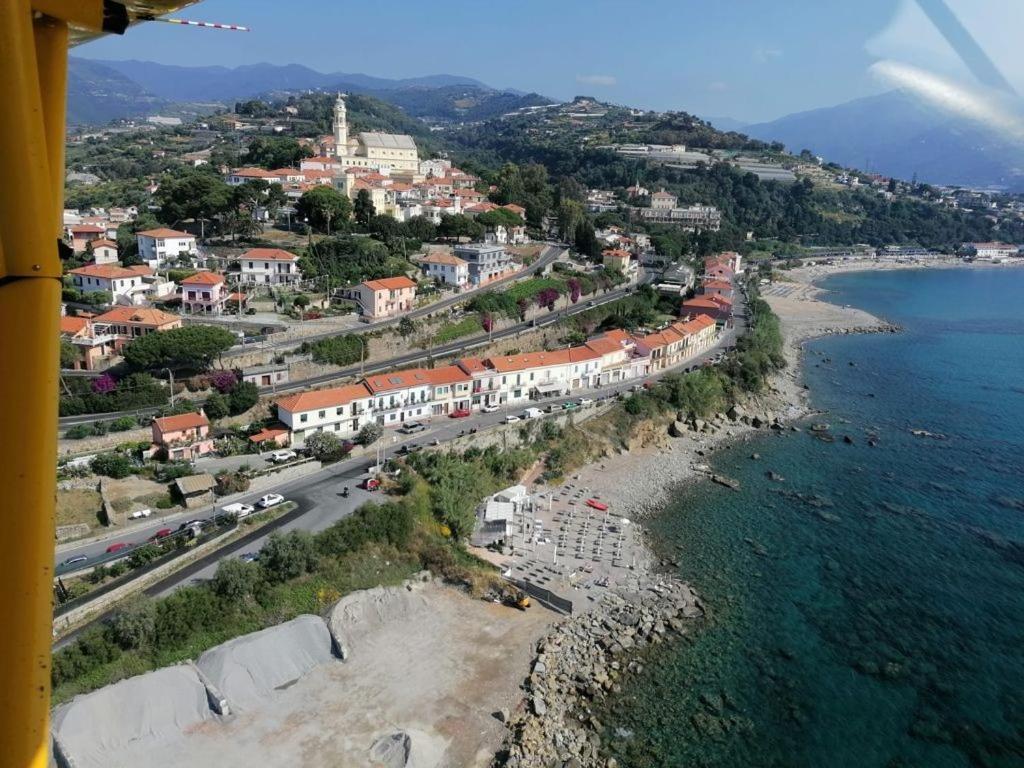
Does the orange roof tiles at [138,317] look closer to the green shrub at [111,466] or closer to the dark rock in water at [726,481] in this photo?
the green shrub at [111,466]

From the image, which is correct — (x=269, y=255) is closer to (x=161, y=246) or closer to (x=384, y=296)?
(x=161, y=246)

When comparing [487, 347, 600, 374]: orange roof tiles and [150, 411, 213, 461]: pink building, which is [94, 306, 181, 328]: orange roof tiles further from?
[487, 347, 600, 374]: orange roof tiles

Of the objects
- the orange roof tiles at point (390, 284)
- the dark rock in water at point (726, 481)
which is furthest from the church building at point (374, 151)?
the dark rock in water at point (726, 481)

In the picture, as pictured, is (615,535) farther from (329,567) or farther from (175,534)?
(175,534)

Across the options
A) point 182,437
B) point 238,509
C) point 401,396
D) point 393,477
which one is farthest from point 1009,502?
point 182,437

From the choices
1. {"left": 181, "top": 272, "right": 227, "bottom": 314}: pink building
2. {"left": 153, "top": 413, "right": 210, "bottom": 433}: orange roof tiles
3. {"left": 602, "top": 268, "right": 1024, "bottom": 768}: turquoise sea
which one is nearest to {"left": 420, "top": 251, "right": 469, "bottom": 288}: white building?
{"left": 181, "top": 272, "right": 227, "bottom": 314}: pink building

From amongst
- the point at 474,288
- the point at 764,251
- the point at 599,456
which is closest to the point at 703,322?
the point at 474,288
